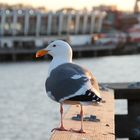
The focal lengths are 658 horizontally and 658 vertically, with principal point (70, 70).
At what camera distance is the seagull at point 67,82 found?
17.5 ft

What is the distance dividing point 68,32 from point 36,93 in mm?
47499

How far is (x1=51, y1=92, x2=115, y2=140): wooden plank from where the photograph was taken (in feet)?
17.7

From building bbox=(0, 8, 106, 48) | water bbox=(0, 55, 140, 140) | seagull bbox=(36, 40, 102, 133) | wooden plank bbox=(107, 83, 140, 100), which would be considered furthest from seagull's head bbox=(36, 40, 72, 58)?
building bbox=(0, 8, 106, 48)

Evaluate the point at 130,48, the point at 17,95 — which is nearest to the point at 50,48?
the point at 17,95

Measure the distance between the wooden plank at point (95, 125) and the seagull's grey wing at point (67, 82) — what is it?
325 millimetres

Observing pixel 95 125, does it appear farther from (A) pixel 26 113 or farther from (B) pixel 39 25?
(B) pixel 39 25

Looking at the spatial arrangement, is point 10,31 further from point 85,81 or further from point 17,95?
point 85,81

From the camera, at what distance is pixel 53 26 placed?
251ft

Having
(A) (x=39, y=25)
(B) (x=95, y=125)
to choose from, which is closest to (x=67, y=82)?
(B) (x=95, y=125)

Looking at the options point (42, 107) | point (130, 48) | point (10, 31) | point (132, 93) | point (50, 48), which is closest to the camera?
point (50, 48)

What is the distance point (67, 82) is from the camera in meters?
5.40

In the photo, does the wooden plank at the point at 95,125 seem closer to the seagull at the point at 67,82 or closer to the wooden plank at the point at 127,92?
the seagull at the point at 67,82

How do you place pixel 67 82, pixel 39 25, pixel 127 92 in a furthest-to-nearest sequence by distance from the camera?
pixel 39 25, pixel 127 92, pixel 67 82

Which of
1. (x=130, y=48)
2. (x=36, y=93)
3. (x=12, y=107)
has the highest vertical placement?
(x=12, y=107)
